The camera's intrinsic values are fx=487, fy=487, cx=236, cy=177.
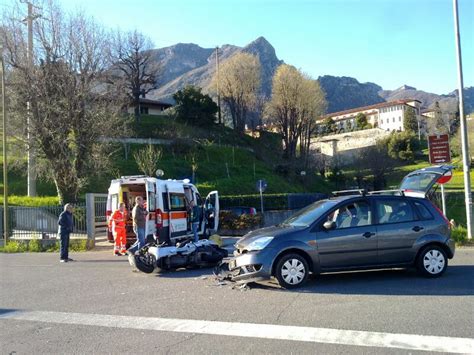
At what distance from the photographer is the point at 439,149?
15.9 metres

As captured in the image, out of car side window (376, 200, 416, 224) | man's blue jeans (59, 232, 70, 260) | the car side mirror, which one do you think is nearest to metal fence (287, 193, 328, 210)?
man's blue jeans (59, 232, 70, 260)

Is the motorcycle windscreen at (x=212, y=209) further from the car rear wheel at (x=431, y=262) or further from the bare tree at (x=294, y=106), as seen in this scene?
the bare tree at (x=294, y=106)

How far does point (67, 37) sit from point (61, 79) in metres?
2.70

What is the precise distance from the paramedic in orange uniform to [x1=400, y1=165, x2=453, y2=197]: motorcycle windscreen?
28.4 ft

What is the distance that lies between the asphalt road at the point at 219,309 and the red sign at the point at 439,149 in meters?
5.67

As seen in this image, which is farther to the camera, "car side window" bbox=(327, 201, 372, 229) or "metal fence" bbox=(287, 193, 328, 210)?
"metal fence" bbox=(287, 193, 328, 210)

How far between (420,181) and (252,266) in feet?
22.3

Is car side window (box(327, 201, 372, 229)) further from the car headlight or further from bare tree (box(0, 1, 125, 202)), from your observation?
bare tree (box(0, 1, 125, 202))

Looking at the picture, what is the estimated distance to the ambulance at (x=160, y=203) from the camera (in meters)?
15.4

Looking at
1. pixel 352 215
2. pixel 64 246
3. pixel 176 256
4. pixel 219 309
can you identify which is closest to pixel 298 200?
pixel 64 246

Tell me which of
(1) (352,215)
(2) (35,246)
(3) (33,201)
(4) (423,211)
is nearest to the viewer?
(1) (352,215)

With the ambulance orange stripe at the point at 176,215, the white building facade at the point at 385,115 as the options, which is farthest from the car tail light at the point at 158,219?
the white building facade at the point at 385,115

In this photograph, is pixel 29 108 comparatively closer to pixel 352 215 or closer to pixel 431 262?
pixel 352 215

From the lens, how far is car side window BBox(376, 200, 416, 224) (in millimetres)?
8977
